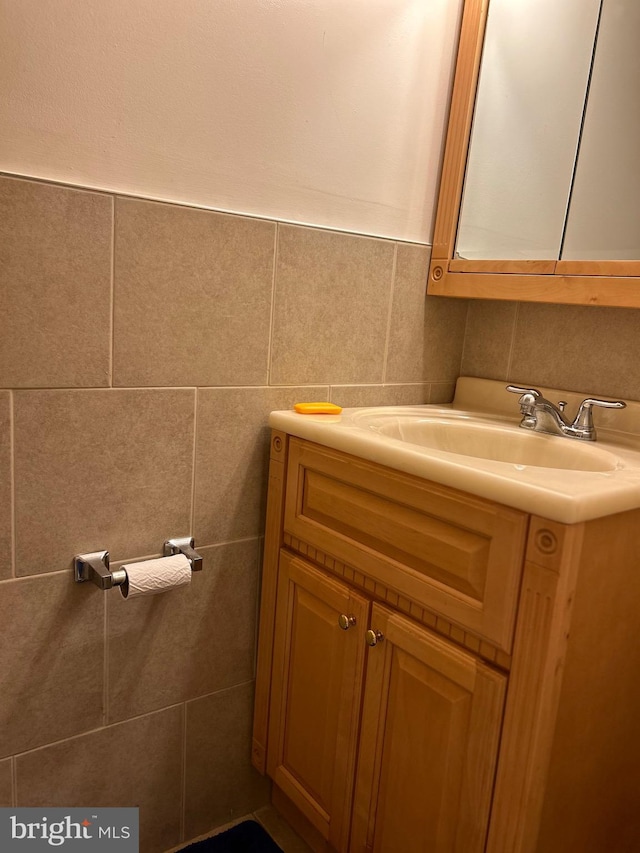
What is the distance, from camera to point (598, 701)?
860 mm

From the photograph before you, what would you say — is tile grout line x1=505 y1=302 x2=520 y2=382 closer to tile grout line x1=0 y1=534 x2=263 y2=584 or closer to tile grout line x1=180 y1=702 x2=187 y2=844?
tile grout line x1=0 y1=534 x2=263 y2=584

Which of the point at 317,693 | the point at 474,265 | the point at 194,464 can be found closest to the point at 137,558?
the point at 194,464

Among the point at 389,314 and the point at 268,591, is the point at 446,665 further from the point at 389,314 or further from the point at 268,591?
the point at 389,314

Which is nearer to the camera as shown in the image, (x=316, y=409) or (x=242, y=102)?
(x=242, y=102)

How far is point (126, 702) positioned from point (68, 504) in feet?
1.31

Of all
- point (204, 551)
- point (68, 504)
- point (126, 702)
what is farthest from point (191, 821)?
point (68, 504)

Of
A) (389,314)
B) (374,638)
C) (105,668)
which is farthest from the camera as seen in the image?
(389,314)

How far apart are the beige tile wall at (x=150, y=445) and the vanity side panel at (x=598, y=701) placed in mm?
650

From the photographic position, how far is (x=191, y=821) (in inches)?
50.3

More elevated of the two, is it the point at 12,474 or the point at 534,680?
the point at 12,474

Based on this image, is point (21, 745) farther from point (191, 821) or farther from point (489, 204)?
point (489, 204)

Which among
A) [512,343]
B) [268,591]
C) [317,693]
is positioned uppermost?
[512,343]

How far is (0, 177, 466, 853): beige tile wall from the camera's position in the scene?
0.96 meters

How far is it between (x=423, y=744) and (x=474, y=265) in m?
0.92
